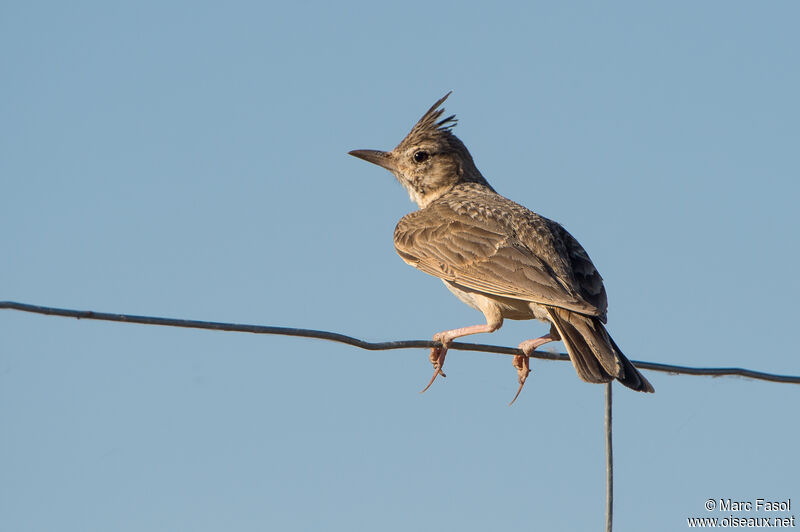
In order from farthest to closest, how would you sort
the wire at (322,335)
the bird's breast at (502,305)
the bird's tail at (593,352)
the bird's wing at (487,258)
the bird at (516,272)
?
the bird's breast at (502,305), the bird's wing at (487,258), the bird at (516,272), the bird's tail at (593,352), the wire at (322,335)

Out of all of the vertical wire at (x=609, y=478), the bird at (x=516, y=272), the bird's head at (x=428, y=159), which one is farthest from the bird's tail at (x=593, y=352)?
the bird's head at (x=428, y=159)

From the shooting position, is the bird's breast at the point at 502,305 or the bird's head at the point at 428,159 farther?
the bird's head at the point at 428,159

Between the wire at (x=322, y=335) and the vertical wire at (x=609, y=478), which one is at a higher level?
the wire at (x=322, y=335)

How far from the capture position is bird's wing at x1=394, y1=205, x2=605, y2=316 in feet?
20.9

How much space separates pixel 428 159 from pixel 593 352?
358 centimetres

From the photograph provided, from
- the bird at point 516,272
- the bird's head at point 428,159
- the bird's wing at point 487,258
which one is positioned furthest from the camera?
the bird's head at point 428,159

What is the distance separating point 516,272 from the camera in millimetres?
6598

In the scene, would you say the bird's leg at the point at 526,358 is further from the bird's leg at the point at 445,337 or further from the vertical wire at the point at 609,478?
the vertical wire at the point at 609,478

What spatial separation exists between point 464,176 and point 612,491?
16.1 ft

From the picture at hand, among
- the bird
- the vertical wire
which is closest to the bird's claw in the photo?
the bird

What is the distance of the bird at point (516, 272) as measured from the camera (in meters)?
6.05

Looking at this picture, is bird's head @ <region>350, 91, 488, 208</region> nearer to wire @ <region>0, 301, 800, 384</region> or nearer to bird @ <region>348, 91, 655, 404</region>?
bird @ <region>348, 91, 655, 404</region>

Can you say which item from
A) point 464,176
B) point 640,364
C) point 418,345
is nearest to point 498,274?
point 640,364

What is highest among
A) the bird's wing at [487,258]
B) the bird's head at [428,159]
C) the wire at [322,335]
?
the bird's head at [428,159]
